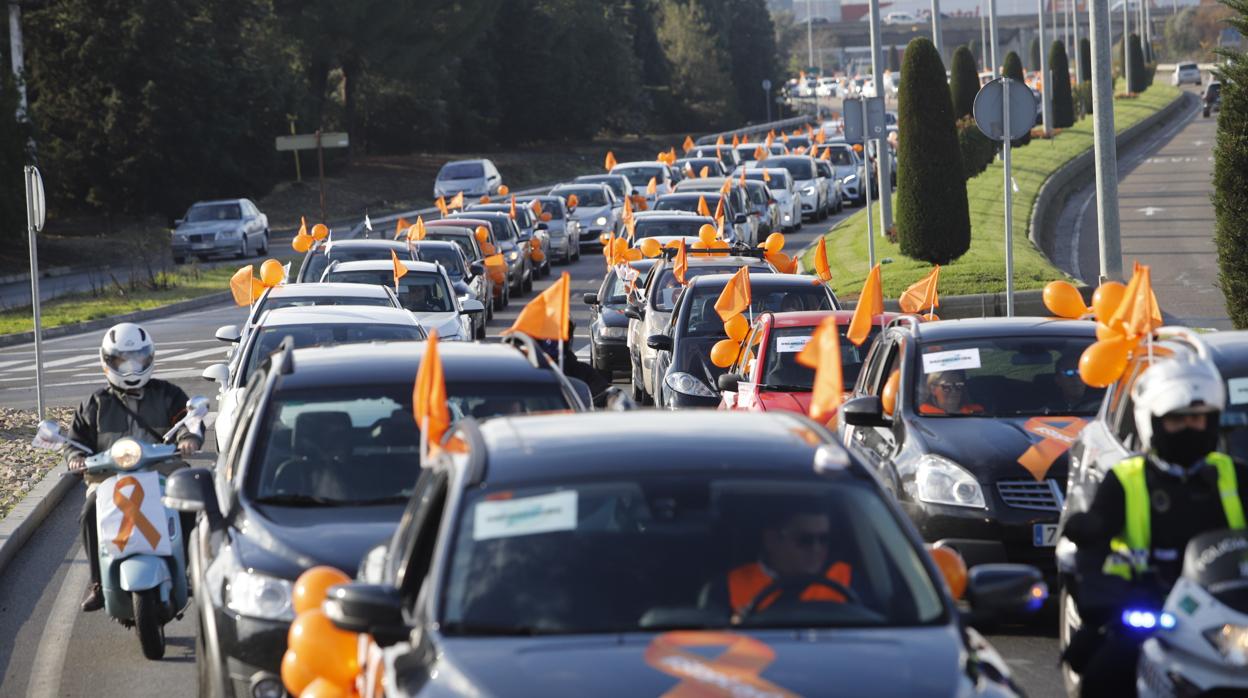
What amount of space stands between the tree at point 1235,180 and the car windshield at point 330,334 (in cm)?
997

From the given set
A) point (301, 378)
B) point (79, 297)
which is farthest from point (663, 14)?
point (301, 378)

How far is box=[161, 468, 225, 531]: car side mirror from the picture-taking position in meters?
8.27

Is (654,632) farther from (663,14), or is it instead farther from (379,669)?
(663,14)

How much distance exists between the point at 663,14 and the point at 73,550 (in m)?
104

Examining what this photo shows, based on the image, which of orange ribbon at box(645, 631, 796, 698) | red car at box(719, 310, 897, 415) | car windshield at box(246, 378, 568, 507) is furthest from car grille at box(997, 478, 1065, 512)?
orange ribbon at box(645, 631, 796, 698)

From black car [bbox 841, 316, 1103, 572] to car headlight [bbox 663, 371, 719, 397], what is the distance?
4.13 m

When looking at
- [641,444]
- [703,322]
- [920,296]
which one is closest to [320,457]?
[641,444]

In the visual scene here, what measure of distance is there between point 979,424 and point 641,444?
5.50 m

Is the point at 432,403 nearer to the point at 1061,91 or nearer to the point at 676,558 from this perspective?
the point at 676,558

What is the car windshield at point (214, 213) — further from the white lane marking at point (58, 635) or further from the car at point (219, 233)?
the white lane marking at point (58, 635)

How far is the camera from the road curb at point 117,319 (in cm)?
3304

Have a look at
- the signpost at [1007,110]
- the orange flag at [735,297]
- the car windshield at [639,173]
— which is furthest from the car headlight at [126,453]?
the car windshield at [639,173]

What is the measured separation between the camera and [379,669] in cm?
551

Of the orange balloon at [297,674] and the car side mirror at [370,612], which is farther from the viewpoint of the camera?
the orange balloon at [297,674]
